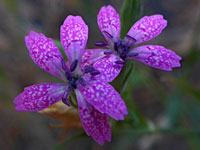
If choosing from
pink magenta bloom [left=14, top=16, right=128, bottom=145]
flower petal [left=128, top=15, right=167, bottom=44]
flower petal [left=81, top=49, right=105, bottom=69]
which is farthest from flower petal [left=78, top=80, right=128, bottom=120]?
flower petal [left=128, top=15, right=167, bottom=44]

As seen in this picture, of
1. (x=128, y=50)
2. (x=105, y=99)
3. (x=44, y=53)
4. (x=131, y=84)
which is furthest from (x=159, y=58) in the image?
(x=131, y=84)

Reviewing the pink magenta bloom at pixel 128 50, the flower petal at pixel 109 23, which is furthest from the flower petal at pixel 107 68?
the flower petal at pixel 109 23

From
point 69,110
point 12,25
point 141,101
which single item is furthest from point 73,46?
point 141,101

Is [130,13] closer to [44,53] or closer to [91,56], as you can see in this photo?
[91,56]

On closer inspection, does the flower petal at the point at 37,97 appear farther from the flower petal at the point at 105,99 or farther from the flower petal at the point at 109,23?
the flower petal at the point at 109,23

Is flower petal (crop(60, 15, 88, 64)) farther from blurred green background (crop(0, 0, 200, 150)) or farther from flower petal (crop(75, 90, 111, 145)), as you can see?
blurred green background (crop(0, 0, 200, 150))

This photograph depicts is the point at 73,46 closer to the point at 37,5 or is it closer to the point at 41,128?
the point at 41,128
